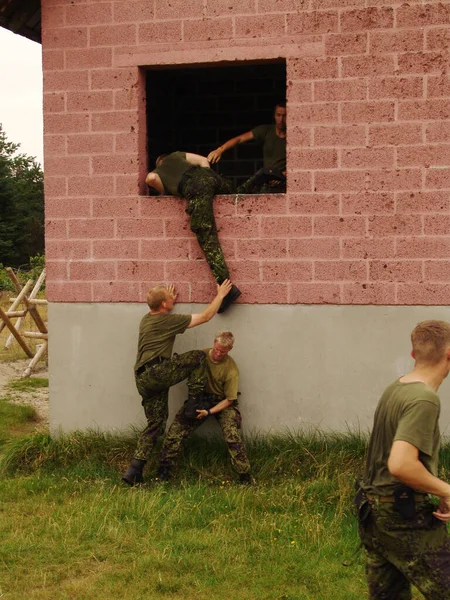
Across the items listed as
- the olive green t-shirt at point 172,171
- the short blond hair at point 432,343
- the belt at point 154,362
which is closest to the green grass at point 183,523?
the belt at point 154,362

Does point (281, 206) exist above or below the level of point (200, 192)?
below

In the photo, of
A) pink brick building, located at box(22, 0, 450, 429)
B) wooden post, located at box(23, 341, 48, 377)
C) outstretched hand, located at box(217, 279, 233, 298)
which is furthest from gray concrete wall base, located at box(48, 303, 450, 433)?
wooden post, located at box(23, 341, 48, 377)

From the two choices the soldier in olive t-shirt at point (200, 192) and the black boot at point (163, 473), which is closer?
the black boot at point (163, 473)

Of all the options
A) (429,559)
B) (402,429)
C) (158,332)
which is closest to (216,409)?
(158,332)

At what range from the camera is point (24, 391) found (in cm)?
1143

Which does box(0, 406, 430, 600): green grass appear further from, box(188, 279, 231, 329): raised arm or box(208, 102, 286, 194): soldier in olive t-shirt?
box(208, 102, 286, 194): soldier in olive t-shirt

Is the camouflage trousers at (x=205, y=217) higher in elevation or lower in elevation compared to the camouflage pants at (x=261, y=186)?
lower

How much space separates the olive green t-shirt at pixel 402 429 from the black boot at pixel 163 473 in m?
3.36

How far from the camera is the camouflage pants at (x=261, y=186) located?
7942 millimetres

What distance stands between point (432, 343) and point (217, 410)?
3710 millimetres

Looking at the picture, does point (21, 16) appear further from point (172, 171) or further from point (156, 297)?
point (156, 297)

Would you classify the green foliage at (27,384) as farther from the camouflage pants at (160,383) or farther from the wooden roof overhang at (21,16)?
the wooden roof overhang at (21,16)

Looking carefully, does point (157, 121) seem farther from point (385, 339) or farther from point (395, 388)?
point (395, 388)

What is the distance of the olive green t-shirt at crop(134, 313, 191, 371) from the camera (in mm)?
7191
